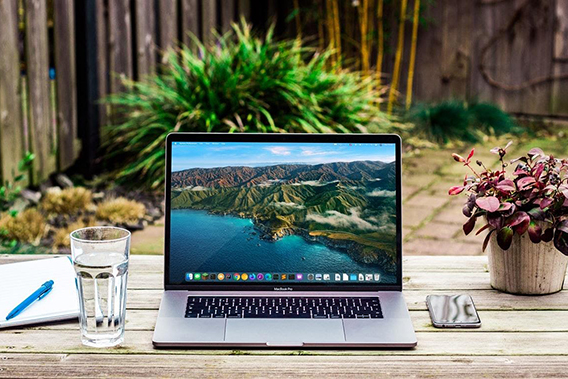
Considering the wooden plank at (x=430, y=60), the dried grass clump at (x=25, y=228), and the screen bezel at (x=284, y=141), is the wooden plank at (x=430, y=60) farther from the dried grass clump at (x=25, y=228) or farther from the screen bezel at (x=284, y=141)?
the screen bezel at (x=284, y=141)

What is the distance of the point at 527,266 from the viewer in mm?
1461

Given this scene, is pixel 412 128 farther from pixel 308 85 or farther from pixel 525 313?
pixel 525 313

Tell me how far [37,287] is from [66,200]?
2364 mm

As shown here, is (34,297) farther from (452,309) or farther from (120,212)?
(120,212)

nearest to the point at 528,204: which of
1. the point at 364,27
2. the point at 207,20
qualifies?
the point at 207,20

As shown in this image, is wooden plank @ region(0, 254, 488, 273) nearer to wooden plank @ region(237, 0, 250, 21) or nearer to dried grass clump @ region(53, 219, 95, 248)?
dried grass clump @ region(53, 219, 95, 248)

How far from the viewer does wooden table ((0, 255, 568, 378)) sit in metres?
1.18

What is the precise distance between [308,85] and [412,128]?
5.69 feet

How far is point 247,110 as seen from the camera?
4160 millimetres

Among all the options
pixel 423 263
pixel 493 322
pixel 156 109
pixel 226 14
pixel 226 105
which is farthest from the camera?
pixel 226 14

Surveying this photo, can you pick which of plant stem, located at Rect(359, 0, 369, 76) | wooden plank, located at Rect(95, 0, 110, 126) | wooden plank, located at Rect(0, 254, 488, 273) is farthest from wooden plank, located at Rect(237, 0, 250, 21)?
wooden plank, located at Rect(0, 254, 488, 273)

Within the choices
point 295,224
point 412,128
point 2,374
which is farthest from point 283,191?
point 412,128

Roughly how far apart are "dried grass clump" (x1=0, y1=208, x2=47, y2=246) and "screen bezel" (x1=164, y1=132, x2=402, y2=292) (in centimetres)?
194

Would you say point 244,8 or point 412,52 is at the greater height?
point 244,8
